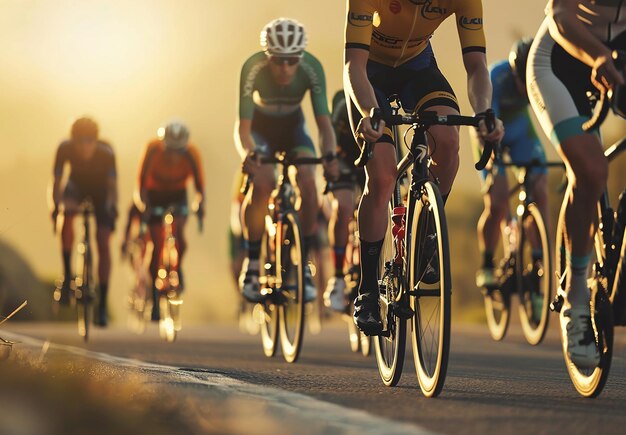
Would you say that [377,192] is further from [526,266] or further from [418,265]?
[526,266]

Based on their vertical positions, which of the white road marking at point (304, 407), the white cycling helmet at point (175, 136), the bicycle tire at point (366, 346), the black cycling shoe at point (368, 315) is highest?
the white cycling helmet at point (175, 136)

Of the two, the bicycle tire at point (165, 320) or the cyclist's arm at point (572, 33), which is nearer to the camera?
the cyclist's arm at point (572, 33)

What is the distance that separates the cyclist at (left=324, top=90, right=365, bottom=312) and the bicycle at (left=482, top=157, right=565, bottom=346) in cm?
132

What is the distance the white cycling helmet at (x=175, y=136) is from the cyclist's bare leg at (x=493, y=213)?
5.56m

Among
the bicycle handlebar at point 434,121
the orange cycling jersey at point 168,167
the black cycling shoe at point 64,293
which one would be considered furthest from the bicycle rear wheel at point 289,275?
the orange cycling jersey at point 168,167

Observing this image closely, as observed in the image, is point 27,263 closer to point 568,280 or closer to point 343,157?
point 343,157

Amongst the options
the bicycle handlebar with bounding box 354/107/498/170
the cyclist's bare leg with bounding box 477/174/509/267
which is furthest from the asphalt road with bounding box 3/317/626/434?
the cyclist's bare leg with bounding box 477/174/509/267

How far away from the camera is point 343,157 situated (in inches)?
490

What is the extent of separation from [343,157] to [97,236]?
430cm

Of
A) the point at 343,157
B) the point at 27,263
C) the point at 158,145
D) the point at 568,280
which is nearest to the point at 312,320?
the point at 158,145

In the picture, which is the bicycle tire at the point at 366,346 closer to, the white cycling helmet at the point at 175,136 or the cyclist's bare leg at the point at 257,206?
the cyclist's bare leg at the point at 257,206

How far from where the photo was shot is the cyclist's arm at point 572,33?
588 cm

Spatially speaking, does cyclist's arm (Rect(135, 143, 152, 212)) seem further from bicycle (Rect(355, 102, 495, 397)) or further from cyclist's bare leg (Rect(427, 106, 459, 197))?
cyclist's bare leg (Rect(427, 106, 459, 197))

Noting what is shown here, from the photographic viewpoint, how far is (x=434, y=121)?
21.4ft
